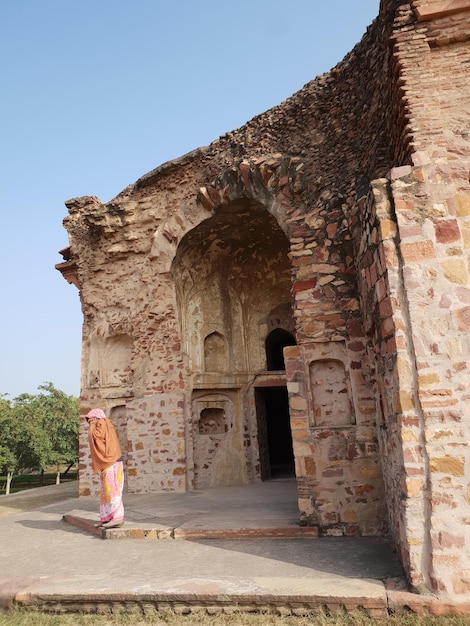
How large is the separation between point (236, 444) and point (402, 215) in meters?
8.44

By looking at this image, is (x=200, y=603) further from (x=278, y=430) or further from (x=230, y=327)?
(x=278, y=430)

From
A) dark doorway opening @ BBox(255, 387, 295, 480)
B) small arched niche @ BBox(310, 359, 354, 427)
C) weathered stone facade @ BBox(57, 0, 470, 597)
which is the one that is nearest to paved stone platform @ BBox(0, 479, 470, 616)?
weathered stone facade @ BBox(57, 0, 470, 597)

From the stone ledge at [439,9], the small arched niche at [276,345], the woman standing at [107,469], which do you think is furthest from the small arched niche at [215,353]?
the stone ledge at [439,9]

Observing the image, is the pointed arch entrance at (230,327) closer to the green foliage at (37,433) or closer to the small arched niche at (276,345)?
the small arched niche at (276,345)

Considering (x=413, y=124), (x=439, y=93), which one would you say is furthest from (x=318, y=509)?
(x=439, y=93)

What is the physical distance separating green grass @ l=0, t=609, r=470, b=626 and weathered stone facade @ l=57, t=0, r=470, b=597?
11.4 inches

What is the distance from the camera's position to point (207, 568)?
4574 mm

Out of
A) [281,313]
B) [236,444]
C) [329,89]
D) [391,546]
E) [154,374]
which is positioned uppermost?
[329,89]

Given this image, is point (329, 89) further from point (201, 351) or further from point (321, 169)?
point (201, 351)

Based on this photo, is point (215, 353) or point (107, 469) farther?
point (215, 353)

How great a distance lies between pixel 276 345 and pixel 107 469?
849cm

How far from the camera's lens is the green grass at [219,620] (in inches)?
134

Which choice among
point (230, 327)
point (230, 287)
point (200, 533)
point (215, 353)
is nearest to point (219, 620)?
point (200, 533)

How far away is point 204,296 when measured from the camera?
12195mm
